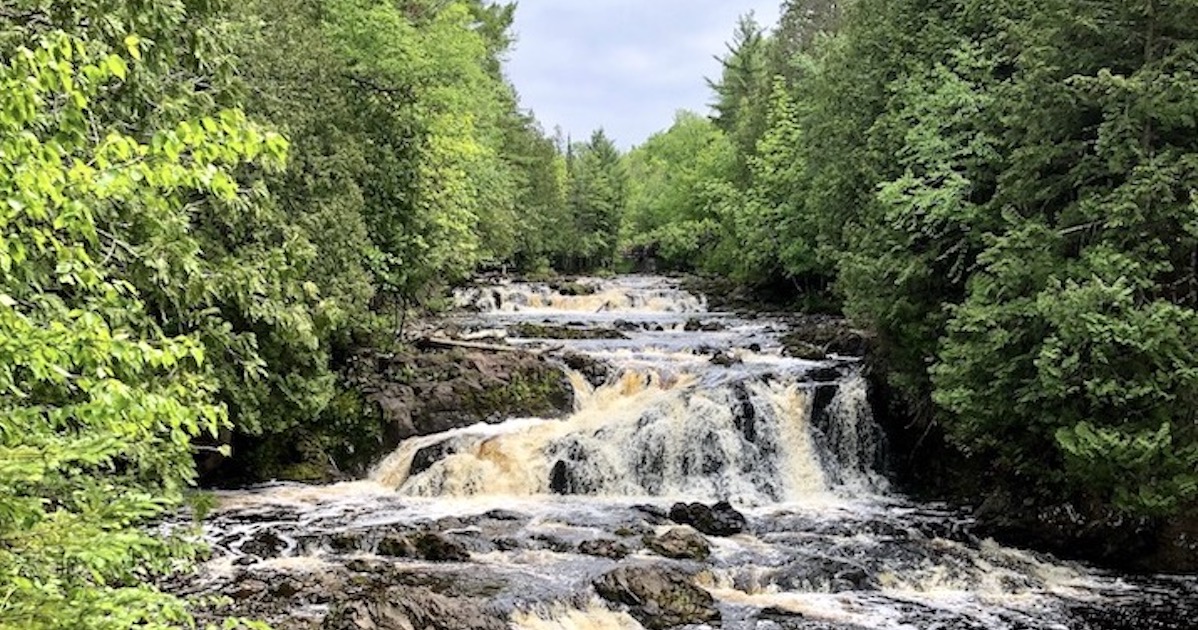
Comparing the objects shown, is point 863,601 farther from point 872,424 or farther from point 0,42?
point 0,42

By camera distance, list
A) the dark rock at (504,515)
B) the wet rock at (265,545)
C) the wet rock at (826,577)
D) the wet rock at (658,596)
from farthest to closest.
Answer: the dark rock at (504,515)
the wet rock at (265,545)
the wet rock at (826,577)
the wet rock at (658,596)

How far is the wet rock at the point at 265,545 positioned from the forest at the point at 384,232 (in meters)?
1.73

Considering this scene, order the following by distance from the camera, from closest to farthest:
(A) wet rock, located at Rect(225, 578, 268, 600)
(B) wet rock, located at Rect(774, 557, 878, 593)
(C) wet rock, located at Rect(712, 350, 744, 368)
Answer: (A) wet rock, located at Rect(225, 578, 268, 600) < (B) wet rock, located at Rect(774, 557, 878, 593) < (C) wet rock, located at Rect(712, 350, 744, 368)

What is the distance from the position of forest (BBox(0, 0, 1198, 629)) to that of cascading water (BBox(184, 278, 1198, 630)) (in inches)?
52.2

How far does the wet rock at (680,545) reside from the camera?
38.0 ft

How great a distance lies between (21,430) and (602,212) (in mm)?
52867

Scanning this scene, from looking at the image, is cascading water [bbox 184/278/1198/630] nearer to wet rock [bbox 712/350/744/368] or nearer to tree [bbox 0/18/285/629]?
wet rock [bbox 712/350/744/368]

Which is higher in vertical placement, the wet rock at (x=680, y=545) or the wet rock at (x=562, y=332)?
the wet rock at (x=562, y=332)

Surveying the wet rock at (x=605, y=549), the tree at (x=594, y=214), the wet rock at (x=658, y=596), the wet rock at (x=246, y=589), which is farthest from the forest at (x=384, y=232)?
the tree at (x=594, y=214)

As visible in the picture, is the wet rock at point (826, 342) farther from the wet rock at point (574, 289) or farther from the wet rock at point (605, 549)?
the wet rock at point (574, 289)

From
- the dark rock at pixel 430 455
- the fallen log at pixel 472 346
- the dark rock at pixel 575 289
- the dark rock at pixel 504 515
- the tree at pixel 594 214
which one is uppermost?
the tree at pixel 594 214

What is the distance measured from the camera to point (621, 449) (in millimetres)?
15891

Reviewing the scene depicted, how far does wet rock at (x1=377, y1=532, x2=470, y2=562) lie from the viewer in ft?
37.4

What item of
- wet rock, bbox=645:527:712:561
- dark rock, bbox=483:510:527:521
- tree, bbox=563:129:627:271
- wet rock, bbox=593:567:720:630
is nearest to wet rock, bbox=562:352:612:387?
dark rock, bbox=483:510:527:521
